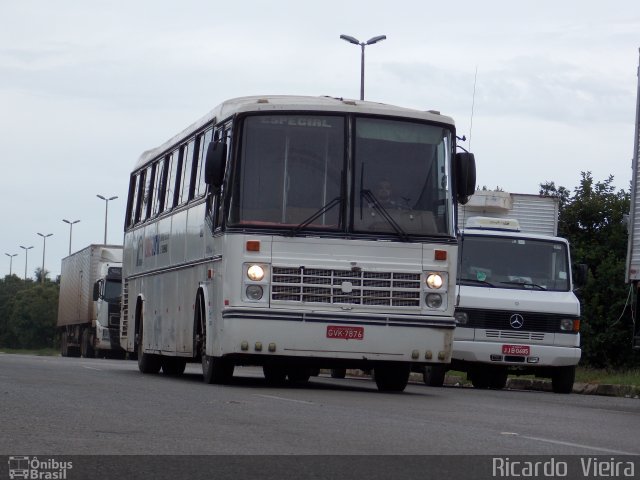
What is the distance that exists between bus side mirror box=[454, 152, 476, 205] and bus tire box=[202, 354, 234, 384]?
11.5ft

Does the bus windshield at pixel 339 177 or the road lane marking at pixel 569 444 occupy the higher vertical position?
the bus windshield at pixel 339 177

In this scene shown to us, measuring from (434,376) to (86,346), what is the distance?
35.4 metres

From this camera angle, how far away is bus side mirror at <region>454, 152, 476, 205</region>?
18.0 meters

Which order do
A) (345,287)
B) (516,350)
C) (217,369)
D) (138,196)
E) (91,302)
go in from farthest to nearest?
(91,302) → (138,196) → (516,350) → (217,369) → (345,287)

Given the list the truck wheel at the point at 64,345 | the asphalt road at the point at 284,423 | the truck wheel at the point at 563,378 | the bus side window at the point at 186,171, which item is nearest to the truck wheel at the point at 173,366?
the bus side window at the point at 186,171

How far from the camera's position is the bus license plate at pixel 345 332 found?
17453 millimetres

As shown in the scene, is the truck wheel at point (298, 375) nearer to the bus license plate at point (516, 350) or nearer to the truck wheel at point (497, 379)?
the bus license plate at point (516, 350)

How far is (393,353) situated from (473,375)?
8025mm

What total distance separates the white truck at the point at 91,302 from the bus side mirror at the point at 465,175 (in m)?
25.2

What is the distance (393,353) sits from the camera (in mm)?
17609

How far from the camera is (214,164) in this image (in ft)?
57.7

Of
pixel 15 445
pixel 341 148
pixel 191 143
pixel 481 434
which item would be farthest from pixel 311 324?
pixel 15 445

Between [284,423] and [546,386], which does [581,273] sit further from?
[284,423]

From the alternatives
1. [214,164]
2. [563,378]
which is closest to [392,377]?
[214,164]
